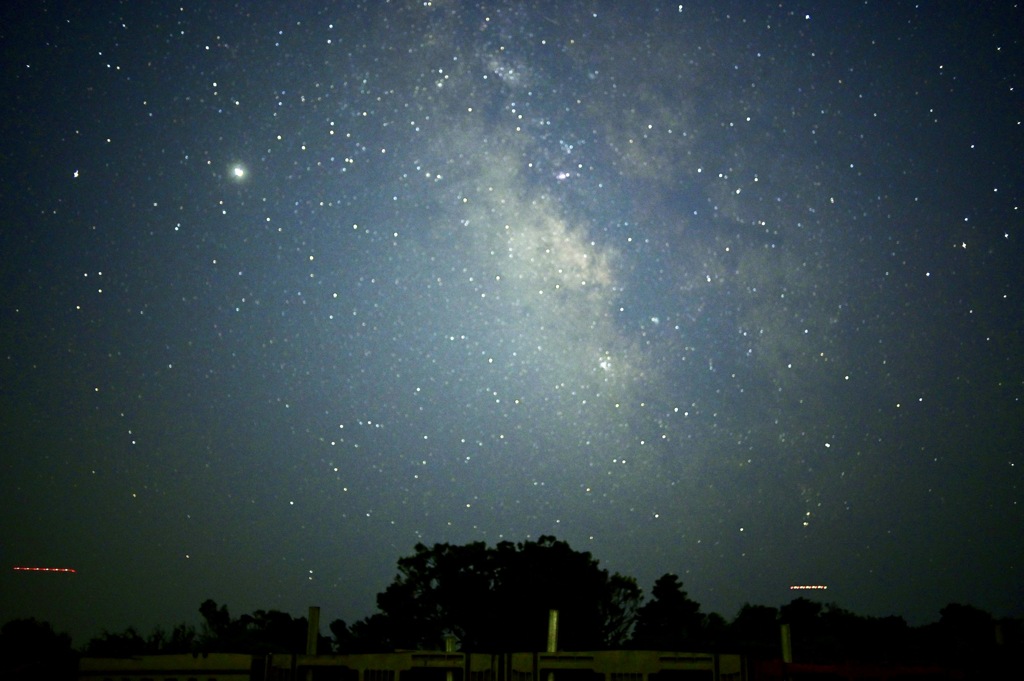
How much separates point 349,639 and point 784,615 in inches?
878

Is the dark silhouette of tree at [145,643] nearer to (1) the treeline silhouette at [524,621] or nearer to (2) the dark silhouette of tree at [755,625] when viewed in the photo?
(1) the treeline silhouette at [524,621]

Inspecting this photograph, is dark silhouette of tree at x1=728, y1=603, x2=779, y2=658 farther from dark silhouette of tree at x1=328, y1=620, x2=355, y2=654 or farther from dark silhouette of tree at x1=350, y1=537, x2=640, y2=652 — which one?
dark silhouette of tree at x1=328, y1=620, x2=355, y2=654

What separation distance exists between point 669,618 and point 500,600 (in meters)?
12.5

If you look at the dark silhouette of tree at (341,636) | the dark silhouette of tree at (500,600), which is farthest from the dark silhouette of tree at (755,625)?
the dark silhouette of tree at (341,636)

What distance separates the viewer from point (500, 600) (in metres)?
34.1

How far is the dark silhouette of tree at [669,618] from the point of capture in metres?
36.8

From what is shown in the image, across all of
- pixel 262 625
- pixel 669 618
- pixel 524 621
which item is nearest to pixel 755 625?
pixel 669 618

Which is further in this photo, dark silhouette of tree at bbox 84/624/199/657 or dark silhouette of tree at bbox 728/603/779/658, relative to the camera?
dark silhouette of tree at bbox 728/603/779/658

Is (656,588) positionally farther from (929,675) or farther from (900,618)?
(929,675)

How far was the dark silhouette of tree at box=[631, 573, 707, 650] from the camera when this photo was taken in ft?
121

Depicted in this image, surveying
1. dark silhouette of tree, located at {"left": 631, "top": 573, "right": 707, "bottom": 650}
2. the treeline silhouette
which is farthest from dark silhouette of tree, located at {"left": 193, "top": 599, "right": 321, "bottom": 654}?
dark silhouette of tree, located at {"left": 631, "top": 573, "right": 707, "bottom": 650}

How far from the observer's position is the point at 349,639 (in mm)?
38094

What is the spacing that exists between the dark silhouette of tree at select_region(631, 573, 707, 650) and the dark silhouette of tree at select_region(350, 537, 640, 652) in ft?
5.12

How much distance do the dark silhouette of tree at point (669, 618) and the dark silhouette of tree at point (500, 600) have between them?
5.12 ft
